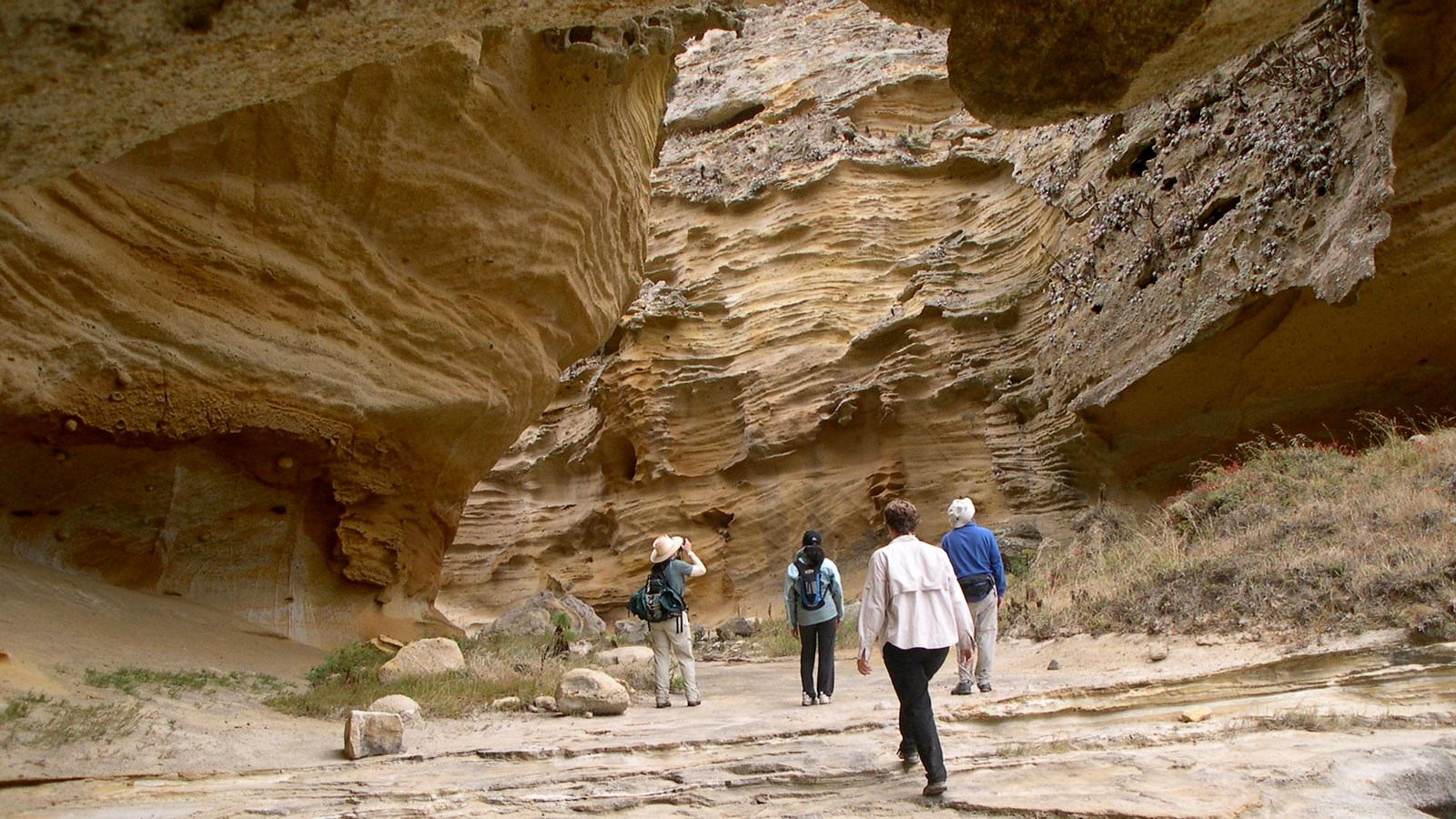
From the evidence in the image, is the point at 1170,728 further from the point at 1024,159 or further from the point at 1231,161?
the point at 1024,159

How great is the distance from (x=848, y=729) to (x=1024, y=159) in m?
13.6

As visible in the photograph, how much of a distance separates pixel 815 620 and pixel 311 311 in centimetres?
502

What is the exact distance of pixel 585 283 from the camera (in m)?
11.3

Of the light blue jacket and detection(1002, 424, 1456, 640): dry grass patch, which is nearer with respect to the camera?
detection(1002, 424, 1456, 640): dry grass patch

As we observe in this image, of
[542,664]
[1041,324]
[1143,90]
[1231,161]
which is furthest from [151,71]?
[1041,324]

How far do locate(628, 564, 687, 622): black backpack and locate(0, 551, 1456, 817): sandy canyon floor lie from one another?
686 millimetres

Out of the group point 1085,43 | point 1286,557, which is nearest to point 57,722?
point 1085,43

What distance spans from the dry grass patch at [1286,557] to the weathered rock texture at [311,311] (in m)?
5.99

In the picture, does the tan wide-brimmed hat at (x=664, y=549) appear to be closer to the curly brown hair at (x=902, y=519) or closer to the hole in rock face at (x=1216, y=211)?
the curly brown hair at (x=902, y=519)

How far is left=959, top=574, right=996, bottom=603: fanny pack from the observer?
22.9ft

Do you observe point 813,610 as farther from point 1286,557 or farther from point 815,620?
point 1286,557

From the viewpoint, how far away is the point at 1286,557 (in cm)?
750

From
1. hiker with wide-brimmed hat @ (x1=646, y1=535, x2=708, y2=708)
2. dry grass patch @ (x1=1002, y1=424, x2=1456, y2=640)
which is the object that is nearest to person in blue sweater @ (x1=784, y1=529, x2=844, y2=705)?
Result: hiker with wide-brimmed hat @ (x1=646, y1=535, x2=708, y2=708)

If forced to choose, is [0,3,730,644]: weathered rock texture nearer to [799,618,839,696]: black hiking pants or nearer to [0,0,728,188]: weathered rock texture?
[0,0,728,188]: weathered rock texture
